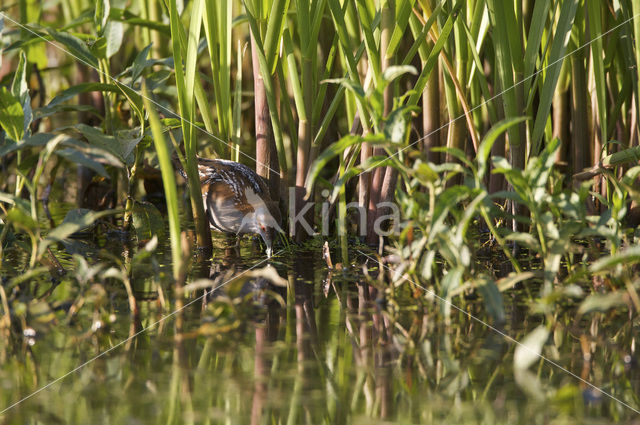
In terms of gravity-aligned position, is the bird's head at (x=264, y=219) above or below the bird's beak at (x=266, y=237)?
above

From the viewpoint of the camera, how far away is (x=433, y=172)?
3.69ft

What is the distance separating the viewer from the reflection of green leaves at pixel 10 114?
1.33 meters

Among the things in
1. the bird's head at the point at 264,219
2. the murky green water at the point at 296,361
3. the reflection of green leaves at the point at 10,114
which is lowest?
the murky green water at the point at 296,361

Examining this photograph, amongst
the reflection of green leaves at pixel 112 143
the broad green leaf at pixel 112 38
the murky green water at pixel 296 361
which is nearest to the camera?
the murky green water at pixel 296 361

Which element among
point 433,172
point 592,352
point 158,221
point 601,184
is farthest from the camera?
point 601,184

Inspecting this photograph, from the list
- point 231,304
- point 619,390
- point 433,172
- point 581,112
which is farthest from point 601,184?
point 231,304

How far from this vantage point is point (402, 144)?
113cm

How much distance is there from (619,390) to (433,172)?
44 cm

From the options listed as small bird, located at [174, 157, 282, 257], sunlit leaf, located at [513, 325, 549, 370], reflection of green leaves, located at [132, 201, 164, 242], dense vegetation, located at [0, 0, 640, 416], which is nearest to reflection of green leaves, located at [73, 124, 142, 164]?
dense vegetation, located at [0, 0, 640, 416]

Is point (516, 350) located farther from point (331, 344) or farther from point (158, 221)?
point (158, 221)

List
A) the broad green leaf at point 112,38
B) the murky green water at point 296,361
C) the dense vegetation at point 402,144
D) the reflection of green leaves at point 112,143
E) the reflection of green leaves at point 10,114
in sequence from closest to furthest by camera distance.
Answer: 1. the murky green water at point 296,361
2. the dense vegetation at point 402,144
3. the reflection of green leaves at point 10,114
4. the reflection of green leaves at point 112,143
5. the broad green leaf at point 112,38

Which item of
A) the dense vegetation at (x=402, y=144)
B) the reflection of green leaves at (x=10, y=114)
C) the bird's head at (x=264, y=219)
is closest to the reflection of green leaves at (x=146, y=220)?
the dense vegetation at (x=402, y=144)

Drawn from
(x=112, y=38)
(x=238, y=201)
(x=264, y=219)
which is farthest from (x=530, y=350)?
(x=112, y=38)

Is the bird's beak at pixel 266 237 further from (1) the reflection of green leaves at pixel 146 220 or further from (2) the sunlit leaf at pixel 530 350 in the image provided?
(2) the sunlit leaf at pixel 530 350
